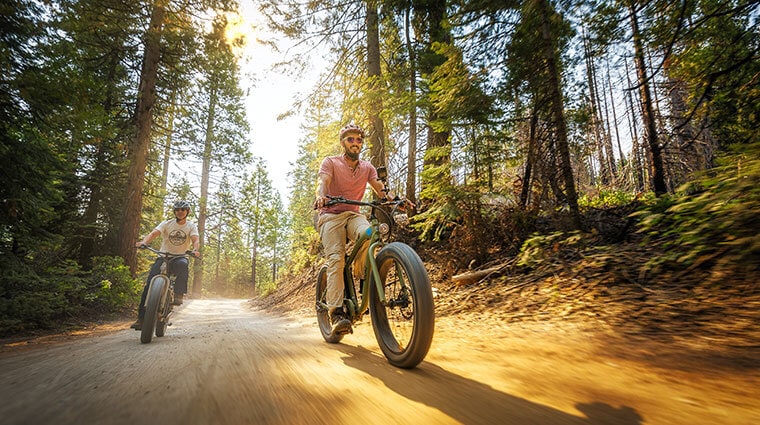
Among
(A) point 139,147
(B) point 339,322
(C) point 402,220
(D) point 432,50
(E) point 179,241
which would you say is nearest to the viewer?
(B) point 339,322

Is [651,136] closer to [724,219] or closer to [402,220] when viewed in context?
[724,219]

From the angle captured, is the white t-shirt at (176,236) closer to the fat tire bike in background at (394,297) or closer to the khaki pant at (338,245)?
the khaki pant at (338,245)

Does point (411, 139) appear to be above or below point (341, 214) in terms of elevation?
above

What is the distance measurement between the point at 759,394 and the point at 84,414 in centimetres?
326

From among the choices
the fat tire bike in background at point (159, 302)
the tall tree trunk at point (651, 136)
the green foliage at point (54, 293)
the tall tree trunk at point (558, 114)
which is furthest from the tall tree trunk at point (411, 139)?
the green foliage at point (54, 293)

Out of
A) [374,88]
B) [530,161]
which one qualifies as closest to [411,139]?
[374,88]

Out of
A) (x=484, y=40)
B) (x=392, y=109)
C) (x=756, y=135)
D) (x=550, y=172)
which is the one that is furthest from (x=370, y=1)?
(x=756, y=135)

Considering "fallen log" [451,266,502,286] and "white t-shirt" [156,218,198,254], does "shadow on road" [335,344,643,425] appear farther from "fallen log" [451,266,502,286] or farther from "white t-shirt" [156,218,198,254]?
"white t-shirt" [156,218,198,254]

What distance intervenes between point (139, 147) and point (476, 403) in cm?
1155

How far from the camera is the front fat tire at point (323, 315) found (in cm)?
350

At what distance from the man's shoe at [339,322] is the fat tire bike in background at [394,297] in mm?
81

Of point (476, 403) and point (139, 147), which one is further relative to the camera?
point (139, 147)

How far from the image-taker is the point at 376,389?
1.84 meters

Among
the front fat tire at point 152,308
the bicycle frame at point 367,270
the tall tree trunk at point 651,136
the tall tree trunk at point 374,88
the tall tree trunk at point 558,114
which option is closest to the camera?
the bicycle frame at point 367,270
